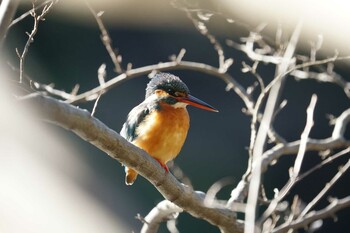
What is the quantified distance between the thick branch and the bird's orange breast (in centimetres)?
51

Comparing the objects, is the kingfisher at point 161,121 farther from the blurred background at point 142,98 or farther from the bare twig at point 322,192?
the blurred background at point 142,98

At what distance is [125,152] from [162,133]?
96cm

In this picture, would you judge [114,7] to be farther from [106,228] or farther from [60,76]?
[106,228]

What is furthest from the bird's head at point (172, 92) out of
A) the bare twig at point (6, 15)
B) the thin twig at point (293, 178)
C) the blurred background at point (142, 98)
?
the blurred background at point (142, 98)

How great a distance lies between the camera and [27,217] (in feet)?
9.30

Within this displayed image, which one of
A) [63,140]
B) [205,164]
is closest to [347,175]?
[205,164]

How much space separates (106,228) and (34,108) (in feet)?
10.8

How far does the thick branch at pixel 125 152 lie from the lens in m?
1.66

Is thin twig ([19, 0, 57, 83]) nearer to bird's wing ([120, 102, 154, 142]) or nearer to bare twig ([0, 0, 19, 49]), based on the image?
bare twig ([0, 0, 19, 49])

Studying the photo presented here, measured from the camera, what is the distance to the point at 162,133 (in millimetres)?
2949

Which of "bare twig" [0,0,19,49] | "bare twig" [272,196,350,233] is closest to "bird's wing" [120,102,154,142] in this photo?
"bare twig" [272,196,350,233]

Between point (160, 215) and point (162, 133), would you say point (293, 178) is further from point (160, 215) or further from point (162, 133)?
point (162, 133)

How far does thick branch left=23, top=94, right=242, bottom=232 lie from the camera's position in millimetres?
1665

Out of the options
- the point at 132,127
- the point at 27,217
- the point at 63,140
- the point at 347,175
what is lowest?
the point at 27,217
